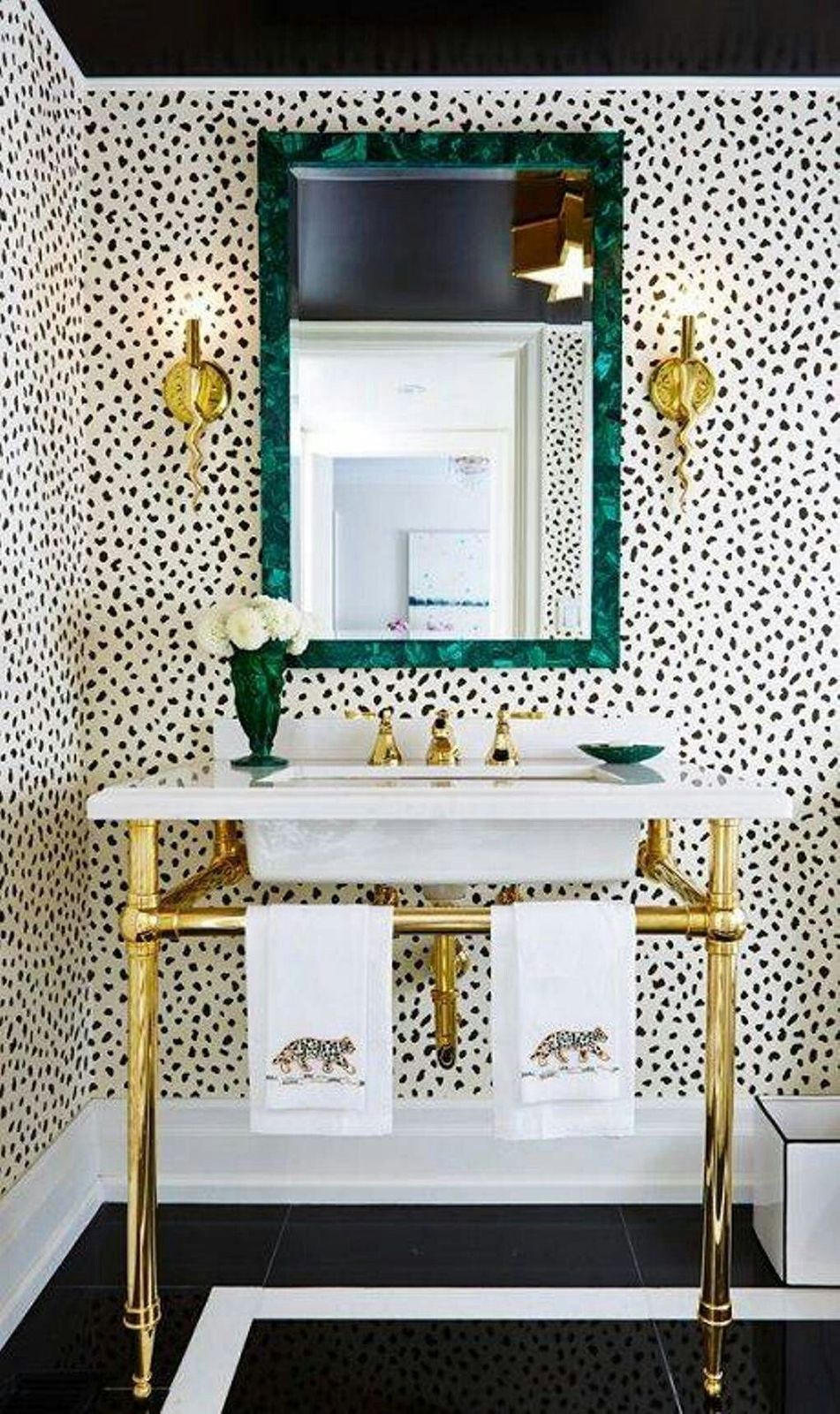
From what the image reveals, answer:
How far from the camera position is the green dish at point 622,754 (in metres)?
2.28

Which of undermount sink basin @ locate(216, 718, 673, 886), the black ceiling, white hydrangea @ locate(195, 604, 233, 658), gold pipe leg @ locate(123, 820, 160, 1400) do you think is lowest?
gold pipe leg @ locate(123, 820, 160, 1400)

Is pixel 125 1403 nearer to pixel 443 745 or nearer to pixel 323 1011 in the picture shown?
pixel 323 1011

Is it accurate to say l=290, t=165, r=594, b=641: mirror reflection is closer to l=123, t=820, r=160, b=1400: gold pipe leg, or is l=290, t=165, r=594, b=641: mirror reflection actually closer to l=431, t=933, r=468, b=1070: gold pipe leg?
l=431, t=933, r=468, b=1070: gold pipe leg

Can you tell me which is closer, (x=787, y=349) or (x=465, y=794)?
(x=465, y=794)

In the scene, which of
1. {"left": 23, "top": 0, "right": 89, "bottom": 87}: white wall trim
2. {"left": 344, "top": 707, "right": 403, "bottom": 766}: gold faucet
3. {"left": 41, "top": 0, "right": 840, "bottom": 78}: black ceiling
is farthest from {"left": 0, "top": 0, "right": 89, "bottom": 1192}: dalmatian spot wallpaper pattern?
{"left": 344, "top": 707, "right": 403, "bottom": 766}: gold faucet

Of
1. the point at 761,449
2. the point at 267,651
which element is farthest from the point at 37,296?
the point at 761,449

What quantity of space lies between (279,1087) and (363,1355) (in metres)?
0.53

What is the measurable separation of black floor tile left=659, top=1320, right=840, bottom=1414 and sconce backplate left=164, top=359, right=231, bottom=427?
1.99 metres

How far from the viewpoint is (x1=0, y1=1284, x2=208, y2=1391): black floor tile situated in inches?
75.9

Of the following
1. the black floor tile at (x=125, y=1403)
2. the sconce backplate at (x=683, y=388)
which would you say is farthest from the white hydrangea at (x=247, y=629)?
the black floor tile at (x=125, y=1403)

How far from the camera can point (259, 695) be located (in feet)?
7.27

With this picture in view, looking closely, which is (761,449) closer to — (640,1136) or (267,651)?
(267,651)

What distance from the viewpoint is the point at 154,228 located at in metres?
2.48

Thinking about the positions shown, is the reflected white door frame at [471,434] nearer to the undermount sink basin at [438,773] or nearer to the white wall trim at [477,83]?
the undermount sink basin at [438,773]
